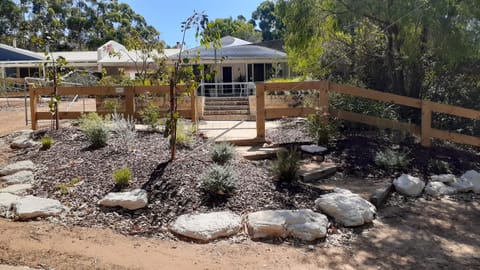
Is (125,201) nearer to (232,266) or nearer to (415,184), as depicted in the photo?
(232,266)

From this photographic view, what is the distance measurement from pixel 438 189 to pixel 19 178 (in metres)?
A: 5.43

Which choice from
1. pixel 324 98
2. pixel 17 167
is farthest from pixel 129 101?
Result: pixel 324 98

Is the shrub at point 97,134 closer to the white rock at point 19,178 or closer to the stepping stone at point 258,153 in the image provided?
the white rock at point 19,178

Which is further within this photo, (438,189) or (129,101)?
(129,101)

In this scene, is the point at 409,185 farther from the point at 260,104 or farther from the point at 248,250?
the point at 260,104

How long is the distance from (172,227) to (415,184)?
10.5ft

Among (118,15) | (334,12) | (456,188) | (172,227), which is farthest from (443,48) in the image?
(118,15)

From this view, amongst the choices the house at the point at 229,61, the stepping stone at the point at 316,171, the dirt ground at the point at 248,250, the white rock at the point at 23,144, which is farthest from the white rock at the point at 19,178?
the house at the point at 229,61

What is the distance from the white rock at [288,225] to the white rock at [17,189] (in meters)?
2.80

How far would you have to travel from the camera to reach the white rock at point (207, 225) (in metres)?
4.04

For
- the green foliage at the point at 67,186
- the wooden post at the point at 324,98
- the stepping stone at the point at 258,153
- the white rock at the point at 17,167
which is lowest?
the green foliage at the point at 67,186

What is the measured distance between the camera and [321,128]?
288 inches

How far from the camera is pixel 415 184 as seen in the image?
546 centimetres

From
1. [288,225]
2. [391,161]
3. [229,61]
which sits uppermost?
[229,61]
